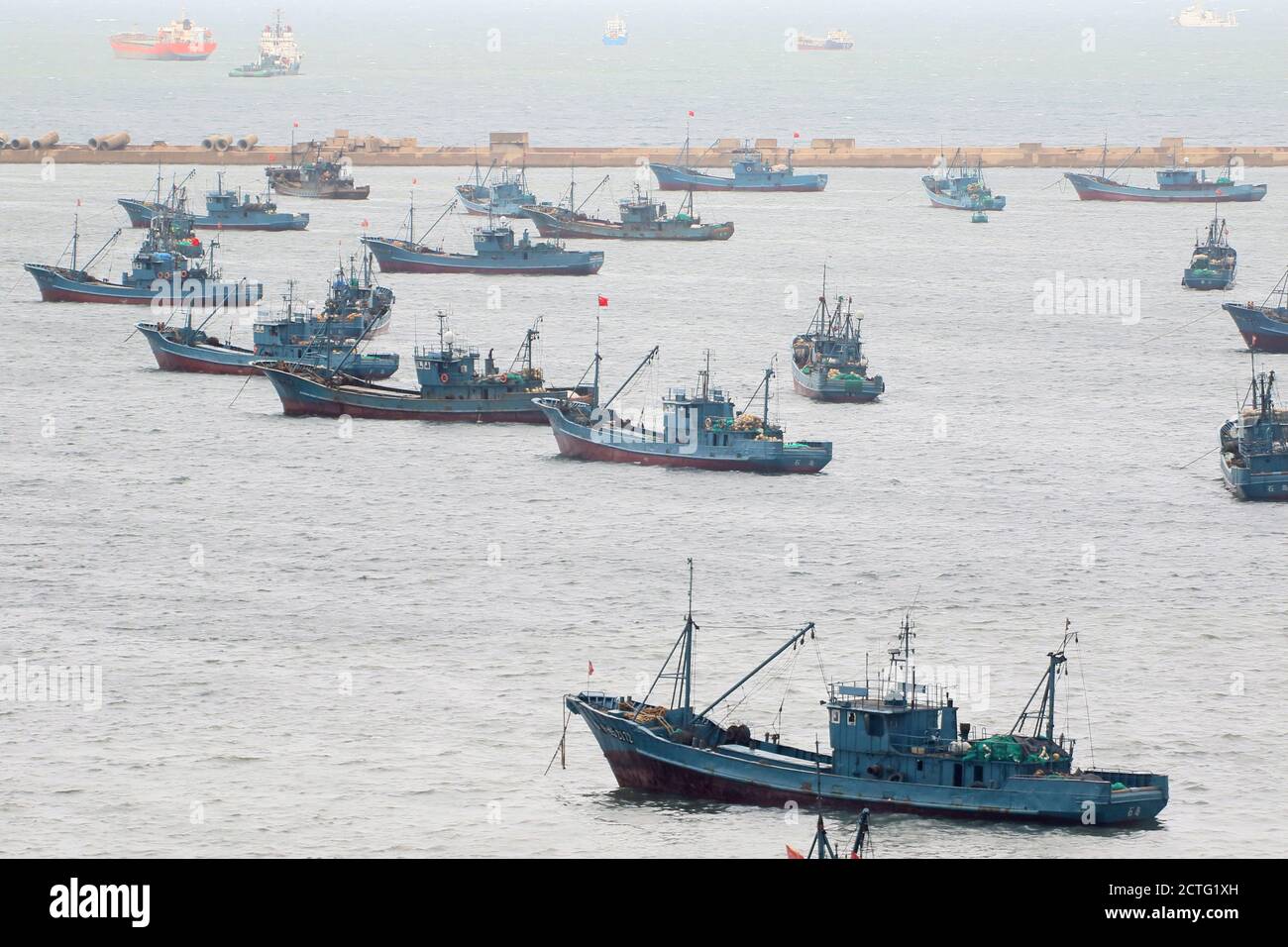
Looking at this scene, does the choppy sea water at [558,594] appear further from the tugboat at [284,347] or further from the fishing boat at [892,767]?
the tugboat at [284,347]

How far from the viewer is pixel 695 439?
107625 millimetres

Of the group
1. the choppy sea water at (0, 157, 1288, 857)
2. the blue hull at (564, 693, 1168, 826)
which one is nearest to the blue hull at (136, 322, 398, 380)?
the choppy sea water at (0, 157, 1288, 857)

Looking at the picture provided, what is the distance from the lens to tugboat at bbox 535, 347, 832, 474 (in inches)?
4176

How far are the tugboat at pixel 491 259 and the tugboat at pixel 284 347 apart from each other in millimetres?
43437

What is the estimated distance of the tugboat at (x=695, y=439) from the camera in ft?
348

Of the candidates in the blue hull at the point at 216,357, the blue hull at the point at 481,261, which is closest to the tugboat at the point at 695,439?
the blue hull at the point at 216,357

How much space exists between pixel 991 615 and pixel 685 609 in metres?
10.6

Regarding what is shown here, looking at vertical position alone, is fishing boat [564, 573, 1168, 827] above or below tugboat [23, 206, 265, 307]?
below

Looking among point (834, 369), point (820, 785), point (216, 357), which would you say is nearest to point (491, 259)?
point (216, 357)

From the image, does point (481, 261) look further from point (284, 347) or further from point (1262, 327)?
point (1262, 327)

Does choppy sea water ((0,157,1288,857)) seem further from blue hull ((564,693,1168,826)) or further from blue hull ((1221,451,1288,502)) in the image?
blue hull ((1221,451,1288,502))

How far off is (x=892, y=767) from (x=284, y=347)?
83372mm

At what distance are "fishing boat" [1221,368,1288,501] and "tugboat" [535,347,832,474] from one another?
59.1 feet
